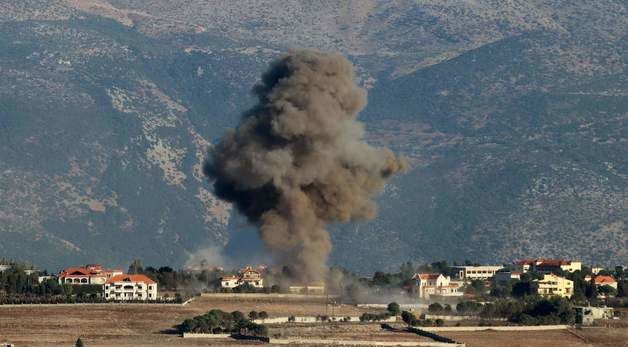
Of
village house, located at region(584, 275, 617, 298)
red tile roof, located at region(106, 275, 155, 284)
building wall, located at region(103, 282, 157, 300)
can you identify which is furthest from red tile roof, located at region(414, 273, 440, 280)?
building wall, located at region(103, 282, 157, 300)

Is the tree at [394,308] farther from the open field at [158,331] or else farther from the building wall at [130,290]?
the building wall at [130,290]

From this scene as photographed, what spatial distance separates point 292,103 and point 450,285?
2203cm

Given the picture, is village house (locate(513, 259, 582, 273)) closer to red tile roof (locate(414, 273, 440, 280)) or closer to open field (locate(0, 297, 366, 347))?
red tile roof (locate(414, 273, 440, 280))

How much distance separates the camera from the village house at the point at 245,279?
15838cm

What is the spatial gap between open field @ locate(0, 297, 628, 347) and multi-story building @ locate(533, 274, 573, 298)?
1607 centimetres

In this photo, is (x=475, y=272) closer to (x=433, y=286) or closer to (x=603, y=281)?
(x=603, y=281)

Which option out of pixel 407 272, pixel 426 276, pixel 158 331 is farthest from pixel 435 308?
pixel 407 272

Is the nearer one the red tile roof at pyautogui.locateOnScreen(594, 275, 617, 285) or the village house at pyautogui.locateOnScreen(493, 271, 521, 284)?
the red tile roof at pyautogui.locateOnScreen(594, 275, 617, 285)

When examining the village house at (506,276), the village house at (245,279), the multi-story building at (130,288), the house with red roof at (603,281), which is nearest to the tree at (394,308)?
the village house at (245,279)

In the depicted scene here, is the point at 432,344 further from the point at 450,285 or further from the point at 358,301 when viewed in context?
the point at 450,285

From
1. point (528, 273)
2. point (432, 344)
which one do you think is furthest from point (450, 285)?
point (432, 344)

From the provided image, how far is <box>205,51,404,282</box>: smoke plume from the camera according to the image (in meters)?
148

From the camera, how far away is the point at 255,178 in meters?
147

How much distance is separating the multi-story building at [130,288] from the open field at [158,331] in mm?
7733
